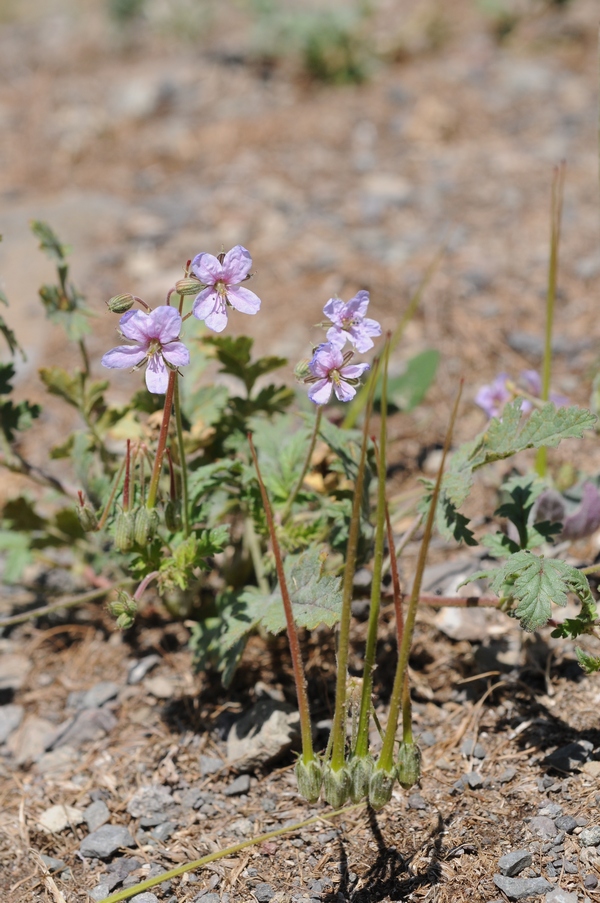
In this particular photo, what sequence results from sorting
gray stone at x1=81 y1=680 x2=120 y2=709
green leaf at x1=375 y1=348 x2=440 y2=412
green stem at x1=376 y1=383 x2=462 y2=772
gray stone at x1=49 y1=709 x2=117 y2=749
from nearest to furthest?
1. green stem at x1=376 y1=383 x2=462 y2=772
2. gray stone at x1=49 y1=709 x2=117 y2=749
3. gray stone at x1=81 y1=680 x2=120 y2=709
4. green leaf at x1=375 y1=348 x2=440 y2=412

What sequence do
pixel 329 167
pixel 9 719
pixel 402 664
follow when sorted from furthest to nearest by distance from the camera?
pixel 329 167 → pixel 9 719 → pixel 402 664

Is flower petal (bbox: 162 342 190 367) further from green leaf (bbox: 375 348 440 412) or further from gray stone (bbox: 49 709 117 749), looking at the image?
green leaf (bbox: 375 348 440 412)

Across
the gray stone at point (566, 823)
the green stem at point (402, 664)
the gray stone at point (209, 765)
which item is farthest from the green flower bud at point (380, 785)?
the gray stone at point (209, 765)

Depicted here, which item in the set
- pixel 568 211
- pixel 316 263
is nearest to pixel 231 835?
pixel 316 263

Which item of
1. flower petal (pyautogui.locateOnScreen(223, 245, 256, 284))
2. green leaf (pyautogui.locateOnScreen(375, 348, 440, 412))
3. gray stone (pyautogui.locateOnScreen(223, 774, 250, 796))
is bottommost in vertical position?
gray stone (pyautogui.locateOnScreen(223, 774, 250, 796))

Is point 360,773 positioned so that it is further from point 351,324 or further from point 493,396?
point 493,396

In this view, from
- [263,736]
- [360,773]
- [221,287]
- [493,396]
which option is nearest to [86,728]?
[263,736]

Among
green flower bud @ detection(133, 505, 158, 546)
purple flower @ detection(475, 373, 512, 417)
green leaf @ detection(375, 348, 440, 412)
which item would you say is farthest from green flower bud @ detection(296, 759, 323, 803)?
green leaf @ detection(375, 348, 440, 412)

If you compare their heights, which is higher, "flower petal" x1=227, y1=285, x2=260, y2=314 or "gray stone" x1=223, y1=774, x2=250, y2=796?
"flower petal" x1=227, y1=285, x2=260, y2=314
